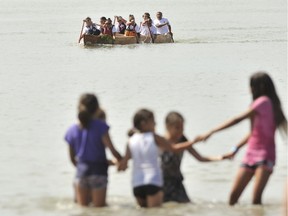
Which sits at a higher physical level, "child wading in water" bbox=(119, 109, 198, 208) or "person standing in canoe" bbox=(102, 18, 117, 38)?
"person standing in canoe" bbox=(102, 18, 117, 38)

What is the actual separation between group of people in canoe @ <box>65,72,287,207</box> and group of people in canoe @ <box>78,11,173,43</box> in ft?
87.3

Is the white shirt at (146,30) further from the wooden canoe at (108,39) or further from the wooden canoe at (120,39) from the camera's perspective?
the wooden canoe at (108,39)

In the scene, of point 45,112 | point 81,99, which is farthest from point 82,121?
point 45,112

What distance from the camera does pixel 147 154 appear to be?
31.5 feet

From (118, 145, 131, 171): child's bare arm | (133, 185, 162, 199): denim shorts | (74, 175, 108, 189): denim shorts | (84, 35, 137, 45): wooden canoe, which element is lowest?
(133, 185, 162, 199): denim shorts

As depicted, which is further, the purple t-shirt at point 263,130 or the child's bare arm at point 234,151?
the child's bare arm at point 234,151

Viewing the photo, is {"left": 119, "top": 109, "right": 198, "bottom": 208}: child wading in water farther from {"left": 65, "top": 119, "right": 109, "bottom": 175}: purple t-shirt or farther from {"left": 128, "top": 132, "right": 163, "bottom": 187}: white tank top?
{"left": 65, "top": 119, "right": 109, "bottom": 175}: purple t-shirt

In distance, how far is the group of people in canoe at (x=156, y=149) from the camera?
955 centimetres

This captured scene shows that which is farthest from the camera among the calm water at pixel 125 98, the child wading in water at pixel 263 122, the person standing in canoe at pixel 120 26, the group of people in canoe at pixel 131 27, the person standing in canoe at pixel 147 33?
the person standing in canoe at pixel 147 33

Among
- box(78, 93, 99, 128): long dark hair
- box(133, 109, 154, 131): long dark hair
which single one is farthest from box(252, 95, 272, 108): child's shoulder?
box(78, 93, 99, 128): long dark hair

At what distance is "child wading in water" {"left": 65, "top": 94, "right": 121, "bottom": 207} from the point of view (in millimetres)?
9742

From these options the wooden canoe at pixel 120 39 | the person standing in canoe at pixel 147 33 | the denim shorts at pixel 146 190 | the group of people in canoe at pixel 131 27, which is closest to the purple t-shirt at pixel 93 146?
the denim shorts at pixel 146 190

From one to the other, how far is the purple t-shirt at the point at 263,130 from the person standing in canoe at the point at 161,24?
27.3 metres

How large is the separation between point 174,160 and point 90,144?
2.90 ft
